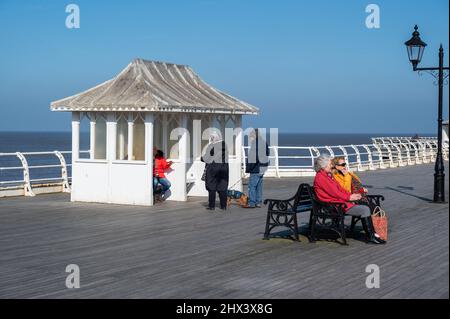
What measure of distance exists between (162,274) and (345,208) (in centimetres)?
339

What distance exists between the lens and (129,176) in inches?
644

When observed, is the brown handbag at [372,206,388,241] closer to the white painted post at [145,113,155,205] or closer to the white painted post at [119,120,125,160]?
the white painted post at [145,113,155,205]

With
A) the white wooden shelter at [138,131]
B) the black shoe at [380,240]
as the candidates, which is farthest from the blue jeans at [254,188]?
the black shoe at [380,240]

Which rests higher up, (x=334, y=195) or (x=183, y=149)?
(x=183, y=149)

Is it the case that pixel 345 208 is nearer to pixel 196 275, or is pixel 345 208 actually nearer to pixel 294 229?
pixel 294 229

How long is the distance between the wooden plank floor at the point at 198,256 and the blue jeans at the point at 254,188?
1.57 ft

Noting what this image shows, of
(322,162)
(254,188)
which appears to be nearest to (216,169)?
(254,188)

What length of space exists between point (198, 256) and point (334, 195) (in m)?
2.25

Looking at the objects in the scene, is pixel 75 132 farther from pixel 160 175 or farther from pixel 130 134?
pixel 160 175

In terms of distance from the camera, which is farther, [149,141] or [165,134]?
[165,134]

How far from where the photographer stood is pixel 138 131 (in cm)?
1677

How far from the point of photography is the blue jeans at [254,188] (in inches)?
632

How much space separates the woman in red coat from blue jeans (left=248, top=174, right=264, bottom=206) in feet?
16.2

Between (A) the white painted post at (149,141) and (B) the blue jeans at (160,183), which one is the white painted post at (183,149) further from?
(A) the white painted post at (149,141)
